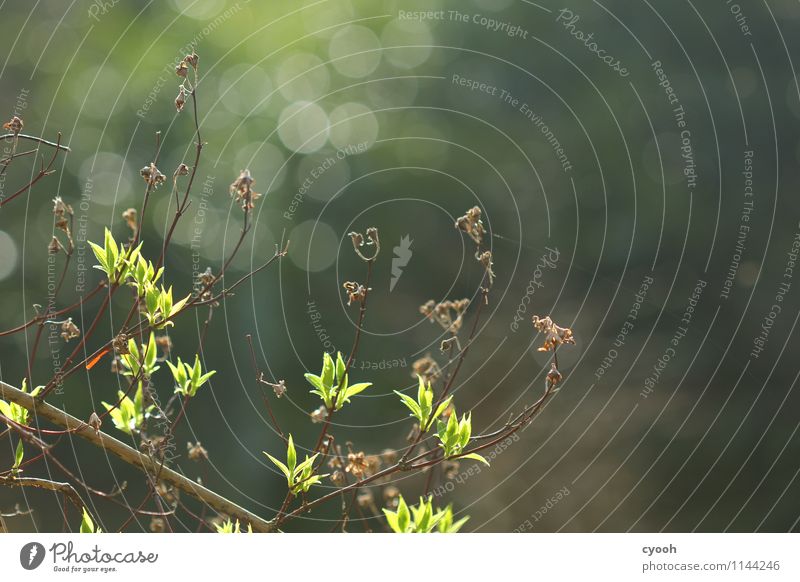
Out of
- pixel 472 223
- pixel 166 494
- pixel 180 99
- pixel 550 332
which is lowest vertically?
pixel 166 494

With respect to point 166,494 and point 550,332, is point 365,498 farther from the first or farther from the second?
point 550,332

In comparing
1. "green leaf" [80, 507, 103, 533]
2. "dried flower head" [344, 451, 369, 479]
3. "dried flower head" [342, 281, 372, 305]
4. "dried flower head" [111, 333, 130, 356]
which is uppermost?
"dried flower head" [342, 281, 372, 305]

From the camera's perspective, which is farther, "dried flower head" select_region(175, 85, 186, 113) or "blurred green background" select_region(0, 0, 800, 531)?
"blurred green background" select_region(0, 0, 800, 531)

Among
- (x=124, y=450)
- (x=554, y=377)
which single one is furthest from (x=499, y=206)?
(x=124, y=450)

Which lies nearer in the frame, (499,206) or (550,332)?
(550,332)

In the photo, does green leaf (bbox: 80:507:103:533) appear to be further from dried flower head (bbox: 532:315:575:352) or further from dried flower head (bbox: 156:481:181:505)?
dried flower head (bbox: 532:315:575:352)
